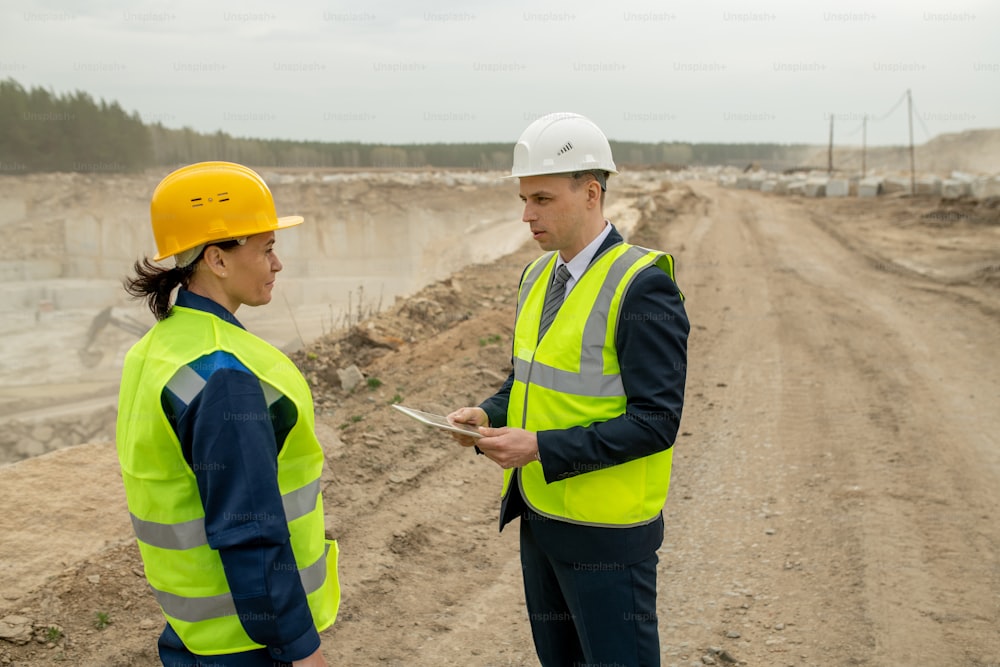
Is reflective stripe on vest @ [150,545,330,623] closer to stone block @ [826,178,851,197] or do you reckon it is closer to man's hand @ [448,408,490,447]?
man's hand @ [448,408,490,447]

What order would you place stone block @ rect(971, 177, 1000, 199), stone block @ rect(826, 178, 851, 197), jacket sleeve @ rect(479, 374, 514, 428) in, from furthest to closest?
1. stone block @ rect(826, 178, 851, 197)
2. stone block @ rect(971, 177, 1000, 199)
3. jacket sleeve @ rect(479, 374, 514, 428)

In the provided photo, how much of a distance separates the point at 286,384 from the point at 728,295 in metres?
11.9

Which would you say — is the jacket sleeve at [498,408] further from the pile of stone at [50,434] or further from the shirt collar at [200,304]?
the pile of stone at [50,434]

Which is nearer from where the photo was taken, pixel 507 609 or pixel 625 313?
pixel 625 313

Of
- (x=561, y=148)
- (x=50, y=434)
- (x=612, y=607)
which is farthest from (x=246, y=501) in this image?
(x=50, y=434)

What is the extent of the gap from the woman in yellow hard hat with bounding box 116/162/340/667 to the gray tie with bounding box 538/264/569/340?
89 centimetres

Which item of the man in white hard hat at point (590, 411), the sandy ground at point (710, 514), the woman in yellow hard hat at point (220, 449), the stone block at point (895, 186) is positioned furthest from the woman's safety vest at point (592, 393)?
the stone block at point (895, 186)

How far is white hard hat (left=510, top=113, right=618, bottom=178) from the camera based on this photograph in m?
2.50

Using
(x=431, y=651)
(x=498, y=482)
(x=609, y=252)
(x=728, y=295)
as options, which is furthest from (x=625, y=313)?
(x=728, y=295)

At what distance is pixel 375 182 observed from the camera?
37.2 metres

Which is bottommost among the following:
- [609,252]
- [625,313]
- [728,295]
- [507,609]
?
[507,609]

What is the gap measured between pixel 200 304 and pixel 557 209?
1141 millimetres

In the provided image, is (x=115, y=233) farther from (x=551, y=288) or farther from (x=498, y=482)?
(x=551, y=288)

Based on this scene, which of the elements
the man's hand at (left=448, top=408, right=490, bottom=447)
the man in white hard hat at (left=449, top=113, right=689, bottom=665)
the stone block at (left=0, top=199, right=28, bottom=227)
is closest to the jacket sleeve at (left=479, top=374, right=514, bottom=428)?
the man's hand at (left=448, top=408, right=490, bottom=447)
